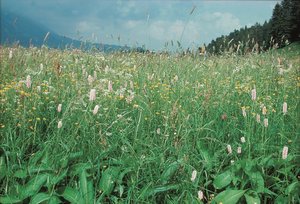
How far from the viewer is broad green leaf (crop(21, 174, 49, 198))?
2.82m

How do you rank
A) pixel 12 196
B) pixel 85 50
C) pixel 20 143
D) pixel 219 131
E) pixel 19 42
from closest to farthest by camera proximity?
→ pixel 12 196
pixel 20 143
pixel 219 131
pixel 85 50
pixel 19 42

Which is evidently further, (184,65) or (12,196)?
(184,65)

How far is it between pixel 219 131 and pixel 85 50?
4379mm

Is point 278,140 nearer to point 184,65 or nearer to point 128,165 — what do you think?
point 128,165

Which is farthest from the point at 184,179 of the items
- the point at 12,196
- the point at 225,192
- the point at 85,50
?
→ the point at 85,50

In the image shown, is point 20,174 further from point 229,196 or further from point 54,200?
point 229,196

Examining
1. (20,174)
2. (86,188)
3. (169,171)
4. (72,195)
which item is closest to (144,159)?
(169,171)

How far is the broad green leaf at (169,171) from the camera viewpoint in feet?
9.61

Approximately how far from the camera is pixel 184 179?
115 inches

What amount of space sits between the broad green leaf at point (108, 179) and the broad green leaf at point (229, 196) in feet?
2.51

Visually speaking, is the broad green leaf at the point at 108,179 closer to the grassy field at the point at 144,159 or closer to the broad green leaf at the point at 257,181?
the grassy field at the point at 144,159

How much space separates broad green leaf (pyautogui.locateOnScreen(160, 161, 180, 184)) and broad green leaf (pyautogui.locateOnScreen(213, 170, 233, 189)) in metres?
0.31

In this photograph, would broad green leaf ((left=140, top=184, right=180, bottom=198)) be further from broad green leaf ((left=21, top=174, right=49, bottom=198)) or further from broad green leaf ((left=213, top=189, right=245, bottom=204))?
broad green leaf ((left=21, top=174, right=49, bottom=198))

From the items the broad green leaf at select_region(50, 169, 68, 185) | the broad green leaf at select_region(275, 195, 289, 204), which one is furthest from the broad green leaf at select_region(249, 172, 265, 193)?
the broad green leaf at select_region(50, 169, 68, 185)
